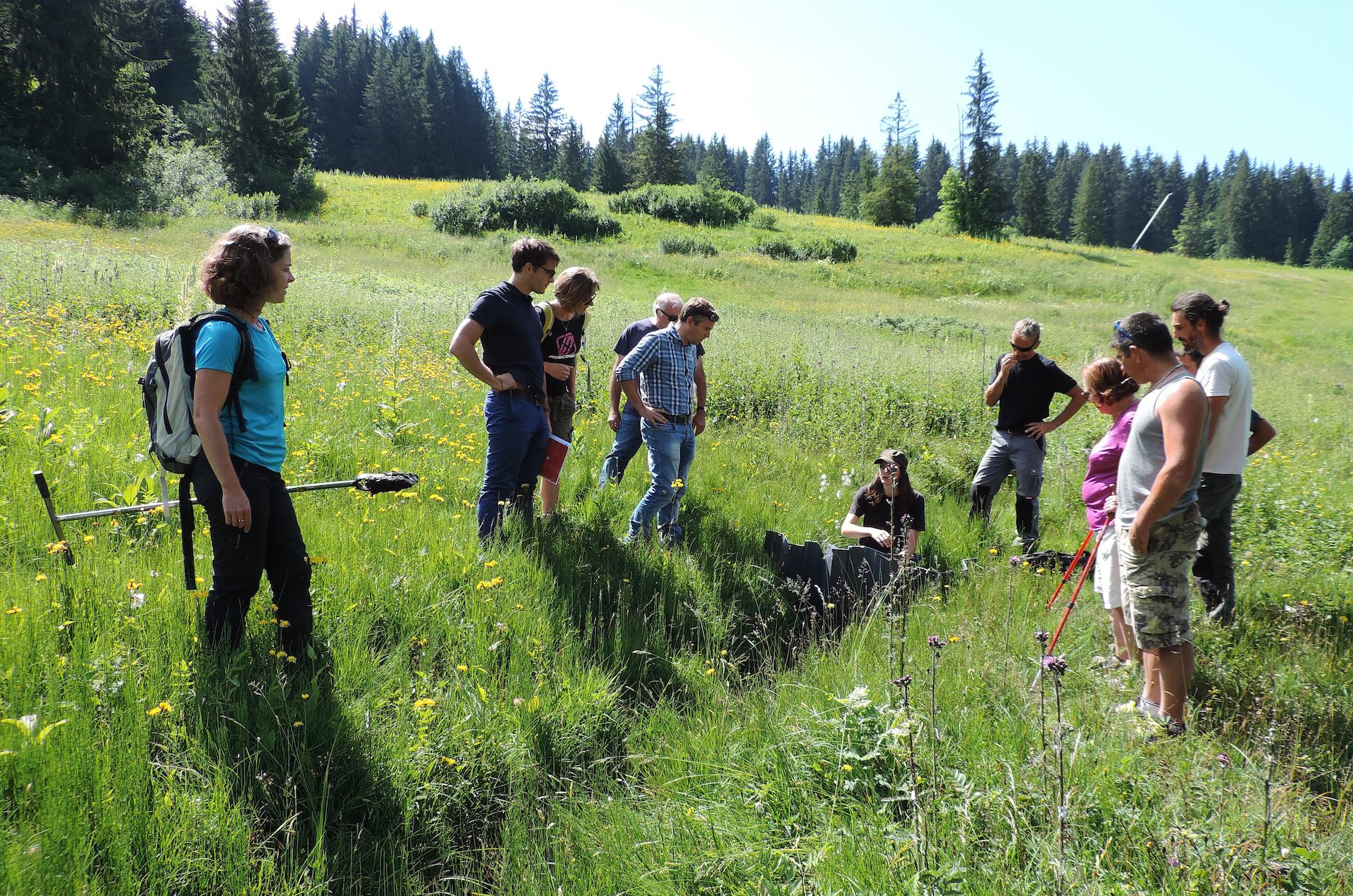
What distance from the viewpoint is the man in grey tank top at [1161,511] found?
9.76 feet

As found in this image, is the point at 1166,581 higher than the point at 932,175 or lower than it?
lower

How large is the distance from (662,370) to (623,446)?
799 millimetres

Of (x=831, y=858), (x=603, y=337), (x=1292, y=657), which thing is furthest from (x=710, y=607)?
(x=603, y=337)

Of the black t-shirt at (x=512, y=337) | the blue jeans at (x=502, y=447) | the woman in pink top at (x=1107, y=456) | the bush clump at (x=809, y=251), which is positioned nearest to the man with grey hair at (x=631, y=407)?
the black t-shirt at (x=512, y=337)

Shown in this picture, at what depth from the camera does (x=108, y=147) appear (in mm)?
31891

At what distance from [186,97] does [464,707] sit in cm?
7097

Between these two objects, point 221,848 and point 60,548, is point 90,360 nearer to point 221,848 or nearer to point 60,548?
point 60,548

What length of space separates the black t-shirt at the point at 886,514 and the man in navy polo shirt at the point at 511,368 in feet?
7.57

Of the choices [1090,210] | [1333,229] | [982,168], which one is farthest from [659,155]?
[1333,229]

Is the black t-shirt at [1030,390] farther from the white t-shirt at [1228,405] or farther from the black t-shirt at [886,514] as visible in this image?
the white t-shirt at [1228,405]

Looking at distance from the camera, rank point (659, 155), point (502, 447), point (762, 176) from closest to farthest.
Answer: point (502, 447) < point (659, 155) < point (762, 176)

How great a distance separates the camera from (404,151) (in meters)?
70.0


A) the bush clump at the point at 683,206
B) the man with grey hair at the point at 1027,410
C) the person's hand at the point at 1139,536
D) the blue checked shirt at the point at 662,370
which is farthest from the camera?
the bush clump at the point at 683,206

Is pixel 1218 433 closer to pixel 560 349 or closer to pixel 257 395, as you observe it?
pixel 560 349
